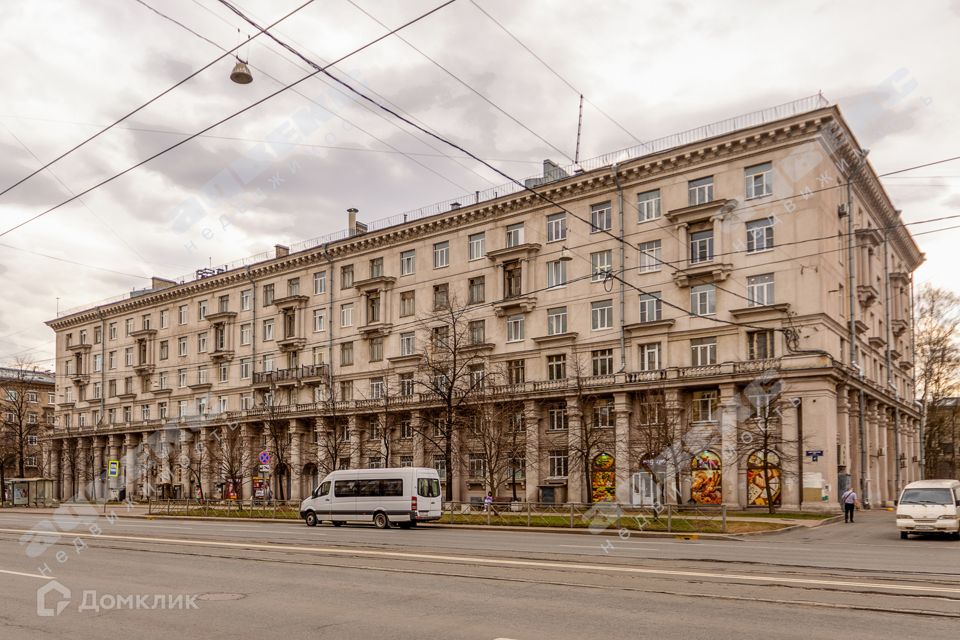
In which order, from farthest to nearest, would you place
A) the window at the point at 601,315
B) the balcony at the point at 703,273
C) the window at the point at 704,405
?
1. the window at the point at 601,315
2. the balcony at the point at 703,273
3. the window at the point at 704,405

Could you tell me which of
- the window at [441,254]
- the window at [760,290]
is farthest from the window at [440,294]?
the window at [760,290]

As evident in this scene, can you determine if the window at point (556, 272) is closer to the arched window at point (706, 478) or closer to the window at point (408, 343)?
the window at point (408, 343)

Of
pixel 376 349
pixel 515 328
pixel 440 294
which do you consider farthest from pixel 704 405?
pixel 376 349

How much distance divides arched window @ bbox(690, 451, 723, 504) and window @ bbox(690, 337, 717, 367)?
468 centimetres

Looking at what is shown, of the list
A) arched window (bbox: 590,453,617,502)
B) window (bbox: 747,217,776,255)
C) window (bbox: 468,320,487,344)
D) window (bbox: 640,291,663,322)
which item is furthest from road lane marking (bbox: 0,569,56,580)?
window (bbox: 468,320,487,344)

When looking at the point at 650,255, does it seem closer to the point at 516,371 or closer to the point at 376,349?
the point at 516,371

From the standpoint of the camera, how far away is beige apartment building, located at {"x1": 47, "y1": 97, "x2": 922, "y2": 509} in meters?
41.4

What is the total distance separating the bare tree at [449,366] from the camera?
47469mm

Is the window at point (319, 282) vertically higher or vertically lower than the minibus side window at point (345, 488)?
higher

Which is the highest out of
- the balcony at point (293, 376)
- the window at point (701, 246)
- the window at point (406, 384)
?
the window at point (701, 246)

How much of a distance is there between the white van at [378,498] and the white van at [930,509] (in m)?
16.9

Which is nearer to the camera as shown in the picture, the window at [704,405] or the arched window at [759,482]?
the arched window at [759,482]

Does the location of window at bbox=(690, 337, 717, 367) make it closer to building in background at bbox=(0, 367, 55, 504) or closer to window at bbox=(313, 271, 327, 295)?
window at bbox=(313, 271, 327, 295)

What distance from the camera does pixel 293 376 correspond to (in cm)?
6469
